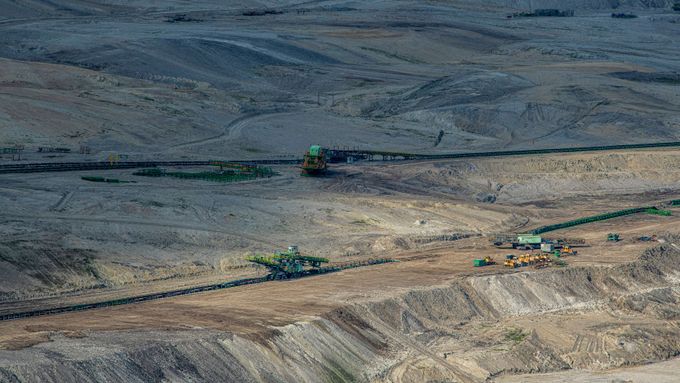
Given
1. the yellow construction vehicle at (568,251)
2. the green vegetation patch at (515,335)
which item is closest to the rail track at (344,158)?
the yellow construction vehicle at (568,251)

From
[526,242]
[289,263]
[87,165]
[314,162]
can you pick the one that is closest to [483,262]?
[526,242]

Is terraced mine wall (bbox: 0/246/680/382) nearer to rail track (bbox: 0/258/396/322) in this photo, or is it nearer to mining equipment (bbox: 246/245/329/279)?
rail track (bbox: 0/258/396/322)

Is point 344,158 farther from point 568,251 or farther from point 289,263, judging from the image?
point 289,263

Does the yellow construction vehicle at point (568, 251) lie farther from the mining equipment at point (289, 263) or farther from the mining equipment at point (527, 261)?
the mining equipment at point (289, 263)

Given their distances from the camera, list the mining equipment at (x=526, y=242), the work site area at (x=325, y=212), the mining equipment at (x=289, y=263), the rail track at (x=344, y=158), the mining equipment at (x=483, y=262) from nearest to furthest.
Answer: the work site area at (x=325, y=212) → the mining equipment at (x=289, y=263) → the mining equipment at (x=483, y=262) → the mining equipment at (x=526, y=242) → the rail track at (x=344, y=158)

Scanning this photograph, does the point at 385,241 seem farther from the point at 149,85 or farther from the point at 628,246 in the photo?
the point at 149,85

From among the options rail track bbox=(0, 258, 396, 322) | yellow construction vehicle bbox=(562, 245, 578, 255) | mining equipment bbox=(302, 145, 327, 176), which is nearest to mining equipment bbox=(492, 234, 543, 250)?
yellow construction vehicle bbox=(562, 245, 578, 255)

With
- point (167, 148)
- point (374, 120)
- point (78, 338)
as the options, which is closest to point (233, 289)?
point (78, 338)
